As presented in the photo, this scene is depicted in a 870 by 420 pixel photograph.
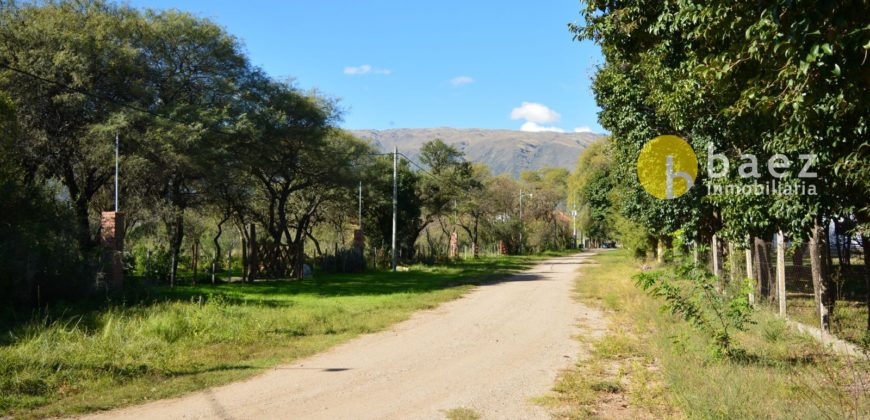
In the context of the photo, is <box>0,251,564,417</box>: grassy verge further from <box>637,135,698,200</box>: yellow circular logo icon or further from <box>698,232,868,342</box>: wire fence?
<box>698,232,868,342</box>: wire fence

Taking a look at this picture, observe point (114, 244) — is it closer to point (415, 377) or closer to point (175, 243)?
point (175, 243)

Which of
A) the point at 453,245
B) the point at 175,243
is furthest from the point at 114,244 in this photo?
the point at 453,245

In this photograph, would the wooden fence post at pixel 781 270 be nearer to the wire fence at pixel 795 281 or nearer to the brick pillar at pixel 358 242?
the wire fence at pixel 795 281

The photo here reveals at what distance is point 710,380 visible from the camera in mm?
6469

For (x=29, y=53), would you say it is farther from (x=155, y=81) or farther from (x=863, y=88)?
(x=863, y=88)

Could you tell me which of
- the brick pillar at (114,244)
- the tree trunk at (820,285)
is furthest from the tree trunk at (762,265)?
the brick pillar at (114,244)

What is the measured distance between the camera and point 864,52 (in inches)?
178

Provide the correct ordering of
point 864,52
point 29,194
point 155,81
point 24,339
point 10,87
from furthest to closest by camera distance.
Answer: point 155,81
point 10,87
point 29,194
point 24,339
point 864,52

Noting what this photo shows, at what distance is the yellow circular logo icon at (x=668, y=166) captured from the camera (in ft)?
45.1

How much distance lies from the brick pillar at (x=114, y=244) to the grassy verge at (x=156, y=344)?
1.07m

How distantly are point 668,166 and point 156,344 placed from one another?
1194cm

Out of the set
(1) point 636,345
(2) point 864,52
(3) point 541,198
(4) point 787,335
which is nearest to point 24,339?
(1) point 636,345

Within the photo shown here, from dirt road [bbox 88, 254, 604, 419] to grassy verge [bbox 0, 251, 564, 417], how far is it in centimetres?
59

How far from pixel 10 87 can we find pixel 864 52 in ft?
66.9
